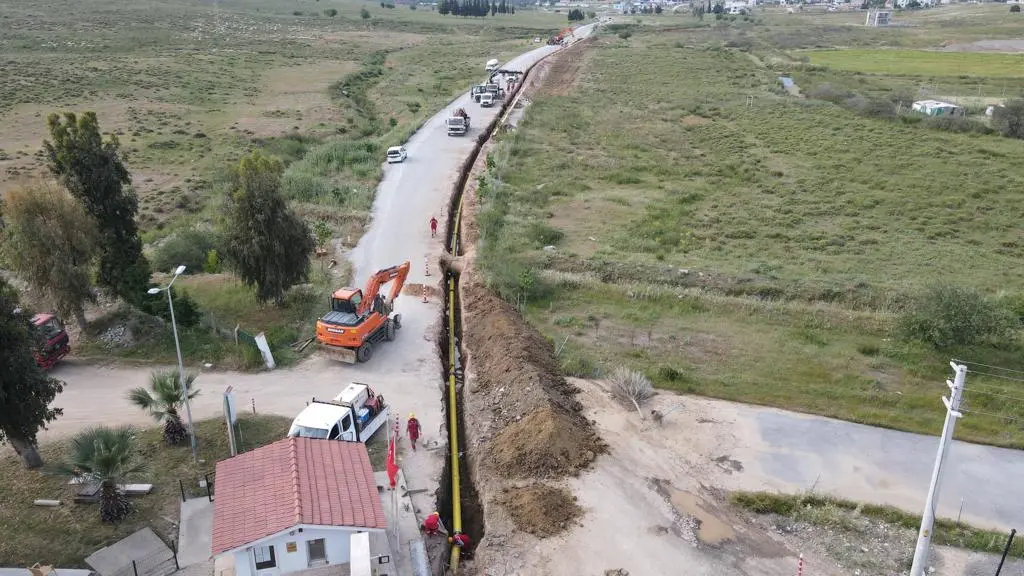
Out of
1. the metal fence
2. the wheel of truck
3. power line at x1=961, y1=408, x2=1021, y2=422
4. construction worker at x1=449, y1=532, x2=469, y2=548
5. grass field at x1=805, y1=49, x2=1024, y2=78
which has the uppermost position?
grass field at x1=805, y1=49, x2=1024, y2=78

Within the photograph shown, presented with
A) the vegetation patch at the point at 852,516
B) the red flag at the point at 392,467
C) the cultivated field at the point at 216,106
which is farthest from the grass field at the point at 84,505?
the vegetation patch at the point at 852,516

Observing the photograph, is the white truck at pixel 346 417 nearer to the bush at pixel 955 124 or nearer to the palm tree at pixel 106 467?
the palm tree at pixel 106 467

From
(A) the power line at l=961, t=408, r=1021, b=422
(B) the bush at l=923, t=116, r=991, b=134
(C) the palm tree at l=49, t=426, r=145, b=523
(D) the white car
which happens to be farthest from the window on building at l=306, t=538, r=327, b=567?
(B) the bush at l=923, t=116, r=991, b=134

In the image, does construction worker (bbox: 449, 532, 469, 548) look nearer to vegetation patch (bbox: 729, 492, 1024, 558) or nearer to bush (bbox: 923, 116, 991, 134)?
vegetation patch (bbox: 729, 492, 1024, 558)

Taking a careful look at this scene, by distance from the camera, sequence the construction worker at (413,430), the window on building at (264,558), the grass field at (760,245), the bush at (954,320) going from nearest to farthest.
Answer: the window on building at (264,558) < the construction worker at (413,430) < the grass field at (760,245) < the bush at (954,320)

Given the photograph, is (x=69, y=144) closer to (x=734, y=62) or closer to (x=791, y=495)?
(x=791, y=495)

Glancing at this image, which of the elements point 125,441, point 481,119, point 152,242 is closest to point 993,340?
point 125,441
